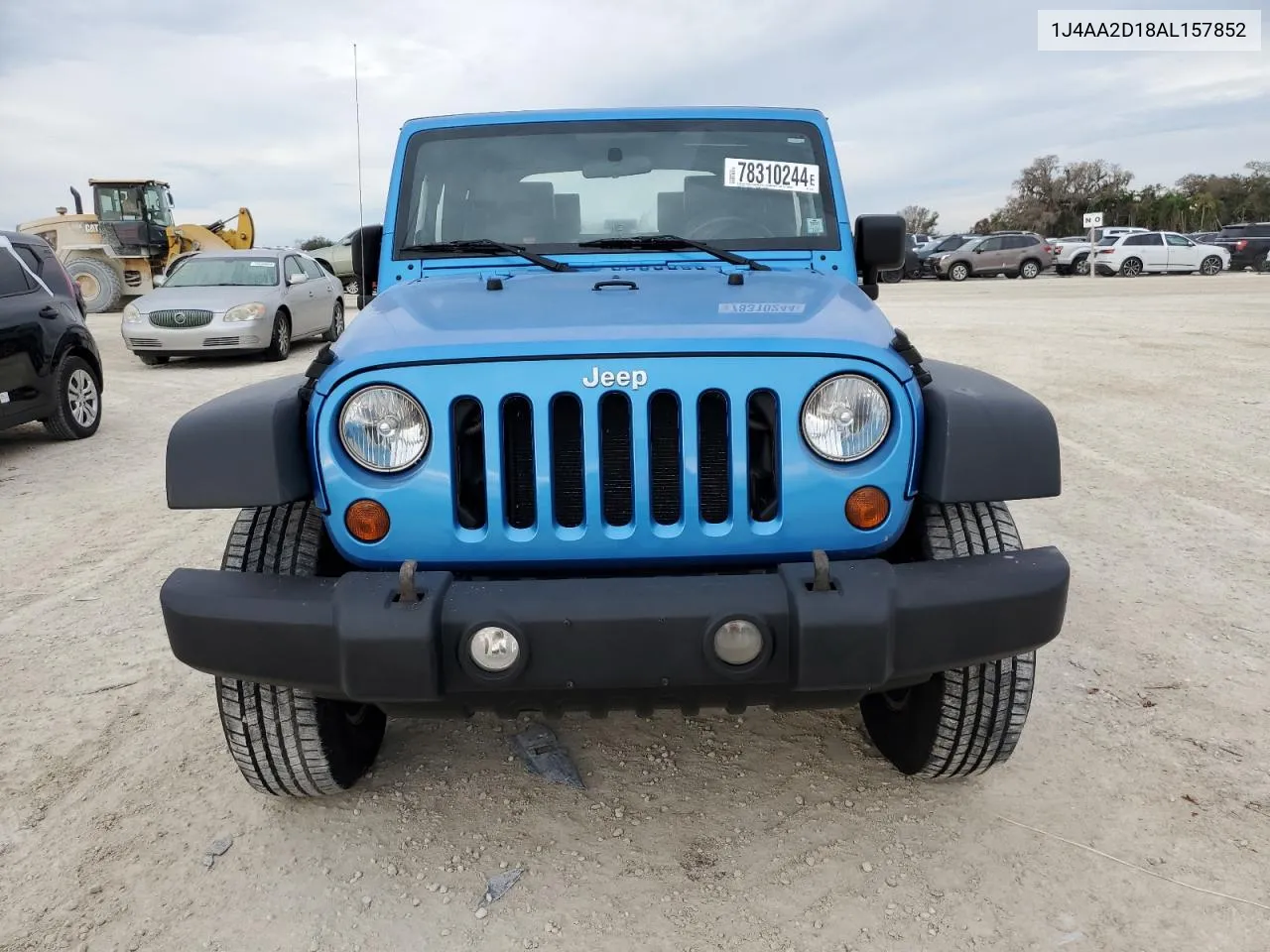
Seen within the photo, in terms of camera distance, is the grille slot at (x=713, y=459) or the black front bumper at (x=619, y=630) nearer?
the black front bumper at (x=619, y=630)

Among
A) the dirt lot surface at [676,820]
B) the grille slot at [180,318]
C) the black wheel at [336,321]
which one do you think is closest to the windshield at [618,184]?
the dirt lot surface at [676,820]

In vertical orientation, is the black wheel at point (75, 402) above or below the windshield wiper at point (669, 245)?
below

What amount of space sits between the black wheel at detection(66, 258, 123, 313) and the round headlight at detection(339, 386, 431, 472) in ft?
71.6

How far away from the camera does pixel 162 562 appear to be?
4.83 m

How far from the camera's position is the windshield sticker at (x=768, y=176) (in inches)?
134

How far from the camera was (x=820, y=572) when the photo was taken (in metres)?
2.00

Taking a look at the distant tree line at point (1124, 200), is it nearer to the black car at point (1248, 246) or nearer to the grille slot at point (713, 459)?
the black car at point (1248, 246)

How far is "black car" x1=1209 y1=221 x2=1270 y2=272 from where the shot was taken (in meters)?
31.2

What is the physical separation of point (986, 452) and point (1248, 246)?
35.9 meters

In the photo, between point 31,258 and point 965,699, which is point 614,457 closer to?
point 965,699

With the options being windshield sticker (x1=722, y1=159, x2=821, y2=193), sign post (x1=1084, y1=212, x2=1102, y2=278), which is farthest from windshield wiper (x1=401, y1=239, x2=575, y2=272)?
sign post (x1=1084, y1=212, x2=1102, y2=278)

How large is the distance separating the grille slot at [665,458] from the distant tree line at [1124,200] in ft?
Answer: 236

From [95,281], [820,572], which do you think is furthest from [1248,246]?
[820,572]

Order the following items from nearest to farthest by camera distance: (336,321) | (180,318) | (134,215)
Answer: (180,318) → (336,321) → (134,215)
